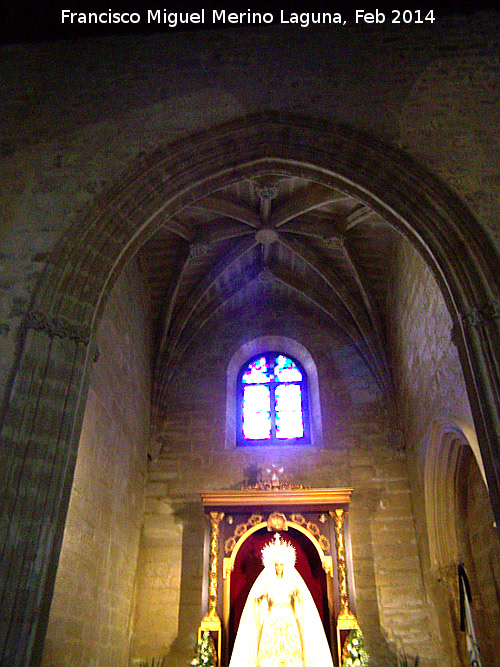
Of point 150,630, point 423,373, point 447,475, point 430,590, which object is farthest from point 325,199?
point 150,630

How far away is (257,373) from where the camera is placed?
37.8ft

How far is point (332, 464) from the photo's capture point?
9.98 meters

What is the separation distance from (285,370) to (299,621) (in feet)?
15.8

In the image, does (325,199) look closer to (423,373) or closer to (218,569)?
(423,373)

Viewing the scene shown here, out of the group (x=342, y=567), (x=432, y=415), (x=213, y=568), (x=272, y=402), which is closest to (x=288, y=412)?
(x=272, y=402)

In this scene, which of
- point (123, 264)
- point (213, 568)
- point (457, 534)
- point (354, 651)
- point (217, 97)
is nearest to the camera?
point (123, 264)

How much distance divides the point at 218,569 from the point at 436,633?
3.25 metres

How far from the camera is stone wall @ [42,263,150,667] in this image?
6.47 meters

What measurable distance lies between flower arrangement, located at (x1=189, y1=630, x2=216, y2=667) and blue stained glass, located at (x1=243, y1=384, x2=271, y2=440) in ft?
11.7

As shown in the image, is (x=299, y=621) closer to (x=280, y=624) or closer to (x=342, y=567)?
(x=280, y=624)

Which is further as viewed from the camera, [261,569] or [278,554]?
[261,569]

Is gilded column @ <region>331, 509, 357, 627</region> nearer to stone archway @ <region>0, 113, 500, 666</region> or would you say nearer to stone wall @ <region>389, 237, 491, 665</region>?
stone wall @ <region>389, 237, 491, 665</region>

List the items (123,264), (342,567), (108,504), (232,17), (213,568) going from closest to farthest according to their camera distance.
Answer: (123,264), (232,17), (108,504), (342,567), (213,568)

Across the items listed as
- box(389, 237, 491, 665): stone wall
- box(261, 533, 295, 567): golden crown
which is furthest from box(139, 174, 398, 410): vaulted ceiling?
box(261, 533, 295, 567): golden crown
